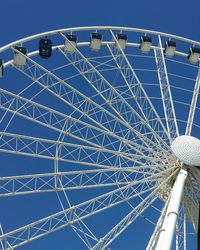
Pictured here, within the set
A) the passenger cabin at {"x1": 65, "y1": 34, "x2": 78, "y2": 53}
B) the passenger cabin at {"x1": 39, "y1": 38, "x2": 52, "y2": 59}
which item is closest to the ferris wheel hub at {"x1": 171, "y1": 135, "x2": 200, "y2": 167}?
the passenger cabin at {"x1": 65, "y1": 34, "x2": 78, "y2": 53}

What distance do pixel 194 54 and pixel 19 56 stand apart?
10826 mm

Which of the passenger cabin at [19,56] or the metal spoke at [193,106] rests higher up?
the passenger cabin at [19,56]

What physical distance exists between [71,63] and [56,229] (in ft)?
28.0

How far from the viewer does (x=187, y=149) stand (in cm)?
2748

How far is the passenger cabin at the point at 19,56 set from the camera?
30156 millimetres

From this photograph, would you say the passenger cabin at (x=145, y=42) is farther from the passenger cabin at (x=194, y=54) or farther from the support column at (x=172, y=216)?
the support column at (x=172, y=216)

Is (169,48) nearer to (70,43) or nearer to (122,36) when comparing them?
(122,36)

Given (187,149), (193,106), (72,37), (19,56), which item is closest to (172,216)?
(187,149)

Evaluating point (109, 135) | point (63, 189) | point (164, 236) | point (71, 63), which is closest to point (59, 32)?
point (71, 63)

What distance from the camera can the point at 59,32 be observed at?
3198cm

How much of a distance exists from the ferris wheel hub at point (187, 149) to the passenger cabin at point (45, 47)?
8439 mm

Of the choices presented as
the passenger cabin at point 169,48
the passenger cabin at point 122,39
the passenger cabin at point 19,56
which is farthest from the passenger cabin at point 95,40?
the passenger cabin at point 19,56

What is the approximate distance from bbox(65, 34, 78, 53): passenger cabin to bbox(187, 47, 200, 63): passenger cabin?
7135 mm

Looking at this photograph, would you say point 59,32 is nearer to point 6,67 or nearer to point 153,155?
point 6,67
